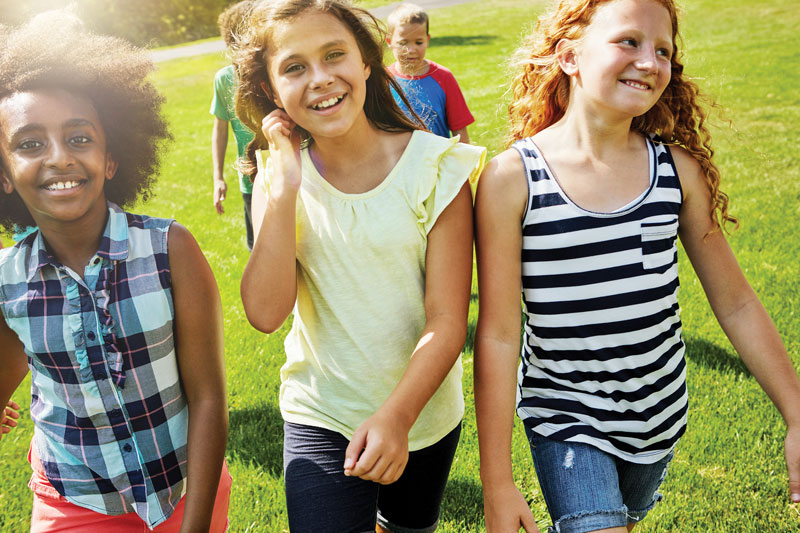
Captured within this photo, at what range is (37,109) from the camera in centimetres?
184

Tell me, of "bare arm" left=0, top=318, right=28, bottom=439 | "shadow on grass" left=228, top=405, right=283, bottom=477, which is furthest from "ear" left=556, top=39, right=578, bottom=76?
"shadow on grass" left=228, top=405, right=283, bottom=477

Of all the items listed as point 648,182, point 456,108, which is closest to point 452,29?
point 456,108

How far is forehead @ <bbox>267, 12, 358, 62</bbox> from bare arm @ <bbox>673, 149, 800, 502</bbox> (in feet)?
3.33

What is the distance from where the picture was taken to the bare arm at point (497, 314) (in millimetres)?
1847

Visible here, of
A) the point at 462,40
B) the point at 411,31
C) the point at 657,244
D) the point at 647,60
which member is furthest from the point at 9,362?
the point at 462,40

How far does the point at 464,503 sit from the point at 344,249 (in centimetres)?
160

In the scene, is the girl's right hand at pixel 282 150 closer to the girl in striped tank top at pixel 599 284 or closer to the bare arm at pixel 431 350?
the bare arm at pixel 431 350

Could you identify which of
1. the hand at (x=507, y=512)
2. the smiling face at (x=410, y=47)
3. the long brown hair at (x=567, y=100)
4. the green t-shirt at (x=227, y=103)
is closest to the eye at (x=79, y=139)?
the long brown hair at (x=567, y=100)

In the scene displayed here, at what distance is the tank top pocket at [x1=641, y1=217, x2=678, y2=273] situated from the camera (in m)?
1.93

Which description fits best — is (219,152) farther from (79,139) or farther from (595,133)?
(595,133)

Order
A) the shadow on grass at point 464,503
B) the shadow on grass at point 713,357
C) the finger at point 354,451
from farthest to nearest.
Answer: the shadow on grass at point 713,357 → the shadow on grass at point 464,503 → the finger at point 354,451

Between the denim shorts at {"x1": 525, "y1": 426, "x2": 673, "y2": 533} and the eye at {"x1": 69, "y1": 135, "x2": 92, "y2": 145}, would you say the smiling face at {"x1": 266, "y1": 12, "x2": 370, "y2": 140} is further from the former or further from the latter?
the denim shorts at {"x1": 525, "y1": 426, "x2": 673, "y2": 533}

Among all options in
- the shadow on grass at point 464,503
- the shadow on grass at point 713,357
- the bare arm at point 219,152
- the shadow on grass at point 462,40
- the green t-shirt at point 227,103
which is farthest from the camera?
the shadow on grass at point 462,40

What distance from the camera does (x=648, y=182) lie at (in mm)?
1976
